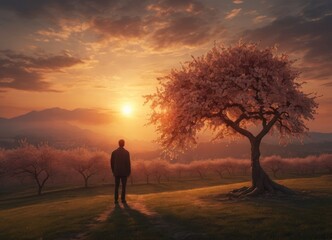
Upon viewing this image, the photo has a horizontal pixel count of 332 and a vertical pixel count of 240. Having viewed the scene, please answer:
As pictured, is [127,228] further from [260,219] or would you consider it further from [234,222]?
[260,219]

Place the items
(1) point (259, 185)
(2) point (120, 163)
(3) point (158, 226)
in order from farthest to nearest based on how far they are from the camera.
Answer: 1. (1) point (259, 185)
2. (2) point (120, 163)
3. (3) point (158, 226)

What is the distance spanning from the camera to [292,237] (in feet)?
53.4

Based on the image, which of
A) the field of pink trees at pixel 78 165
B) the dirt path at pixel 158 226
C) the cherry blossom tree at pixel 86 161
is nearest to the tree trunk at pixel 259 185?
the dirt path at pixel 158 226

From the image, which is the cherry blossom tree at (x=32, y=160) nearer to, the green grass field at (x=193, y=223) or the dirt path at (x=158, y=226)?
the green grass field at (x=193, y=223)

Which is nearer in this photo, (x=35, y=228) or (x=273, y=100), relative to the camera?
(x=35, y=228)

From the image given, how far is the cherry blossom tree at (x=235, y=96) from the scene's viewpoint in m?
33.7

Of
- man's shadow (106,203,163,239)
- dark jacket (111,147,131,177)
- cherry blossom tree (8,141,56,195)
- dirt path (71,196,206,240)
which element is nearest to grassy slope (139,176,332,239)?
dirt path (71,196,206,240)

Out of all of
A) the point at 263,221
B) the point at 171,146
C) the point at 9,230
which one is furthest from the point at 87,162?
the point at 263,221

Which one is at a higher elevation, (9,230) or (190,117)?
(190,117)

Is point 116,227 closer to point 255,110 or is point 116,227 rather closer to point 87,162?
point 255,110

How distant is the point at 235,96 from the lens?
114 ft

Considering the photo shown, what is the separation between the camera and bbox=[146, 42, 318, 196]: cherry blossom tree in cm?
3373

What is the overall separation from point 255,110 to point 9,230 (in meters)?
Answer: 25.4

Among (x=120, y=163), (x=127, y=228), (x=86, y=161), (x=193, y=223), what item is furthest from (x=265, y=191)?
(x=86, y=161)
